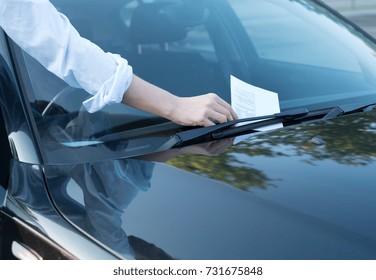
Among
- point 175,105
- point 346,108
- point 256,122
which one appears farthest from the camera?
point 346,108

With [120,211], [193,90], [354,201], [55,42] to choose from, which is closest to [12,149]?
[55,42]

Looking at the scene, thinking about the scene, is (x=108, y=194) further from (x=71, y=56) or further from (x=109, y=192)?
(x=71, y=56)

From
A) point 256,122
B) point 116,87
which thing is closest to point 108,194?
point 116,87

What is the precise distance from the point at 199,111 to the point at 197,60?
47 cm

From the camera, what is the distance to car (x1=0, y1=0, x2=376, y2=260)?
1.37 meters

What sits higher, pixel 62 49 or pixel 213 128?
pixel 62 49

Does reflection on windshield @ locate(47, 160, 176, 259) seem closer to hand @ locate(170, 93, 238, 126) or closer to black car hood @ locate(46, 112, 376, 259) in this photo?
black car hood @ locate(46, 112, 376, 259)

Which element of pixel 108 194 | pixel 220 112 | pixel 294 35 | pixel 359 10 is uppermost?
pixel 294 35

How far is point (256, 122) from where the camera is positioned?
1.91 m

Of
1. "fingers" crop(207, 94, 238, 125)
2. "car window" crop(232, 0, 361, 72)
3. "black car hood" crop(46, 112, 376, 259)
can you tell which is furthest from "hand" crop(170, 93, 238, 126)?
"car window" crop(232, 0, 361, 72)

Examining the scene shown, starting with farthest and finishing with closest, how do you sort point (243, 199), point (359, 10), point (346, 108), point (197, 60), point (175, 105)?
point (359, 10)
point (197, 60)
point (346, 108)
point (175, 105)
point (243, 199)

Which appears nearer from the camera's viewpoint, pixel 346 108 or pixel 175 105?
pixel 175 105

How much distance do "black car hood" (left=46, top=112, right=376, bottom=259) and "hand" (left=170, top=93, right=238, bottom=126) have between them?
108 millimetres

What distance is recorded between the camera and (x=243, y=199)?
1.46 m
